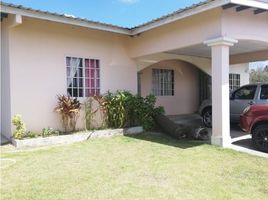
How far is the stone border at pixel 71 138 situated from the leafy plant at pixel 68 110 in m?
0.73

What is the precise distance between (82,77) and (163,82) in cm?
528

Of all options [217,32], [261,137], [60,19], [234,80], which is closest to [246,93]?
[261,137]

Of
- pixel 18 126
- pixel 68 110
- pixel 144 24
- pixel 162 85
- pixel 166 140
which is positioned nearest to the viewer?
pixel 18 126

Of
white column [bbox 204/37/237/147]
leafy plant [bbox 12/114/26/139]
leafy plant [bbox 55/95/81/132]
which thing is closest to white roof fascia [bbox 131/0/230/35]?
white column [bbox 204/37/237/147]

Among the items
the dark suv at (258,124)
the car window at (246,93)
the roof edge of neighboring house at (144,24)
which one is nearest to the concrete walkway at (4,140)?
the roof edge of neighboring house at (144,24)

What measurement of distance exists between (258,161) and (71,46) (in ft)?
22.8

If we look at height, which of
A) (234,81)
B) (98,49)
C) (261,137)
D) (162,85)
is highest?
(98,49)

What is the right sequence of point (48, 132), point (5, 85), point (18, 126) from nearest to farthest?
1. point (18, 126)
2. point (5, 85)
3. point (48, 132)

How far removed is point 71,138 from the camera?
9250 millimetres

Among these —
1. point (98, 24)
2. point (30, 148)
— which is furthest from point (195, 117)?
point (30, 148)

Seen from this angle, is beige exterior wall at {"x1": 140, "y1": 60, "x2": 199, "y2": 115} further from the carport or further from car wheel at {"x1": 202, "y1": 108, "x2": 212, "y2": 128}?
the carport

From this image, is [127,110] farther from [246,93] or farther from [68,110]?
[246,93]

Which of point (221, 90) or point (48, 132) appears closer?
point (221, 90)

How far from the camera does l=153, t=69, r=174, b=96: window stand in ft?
46.8
